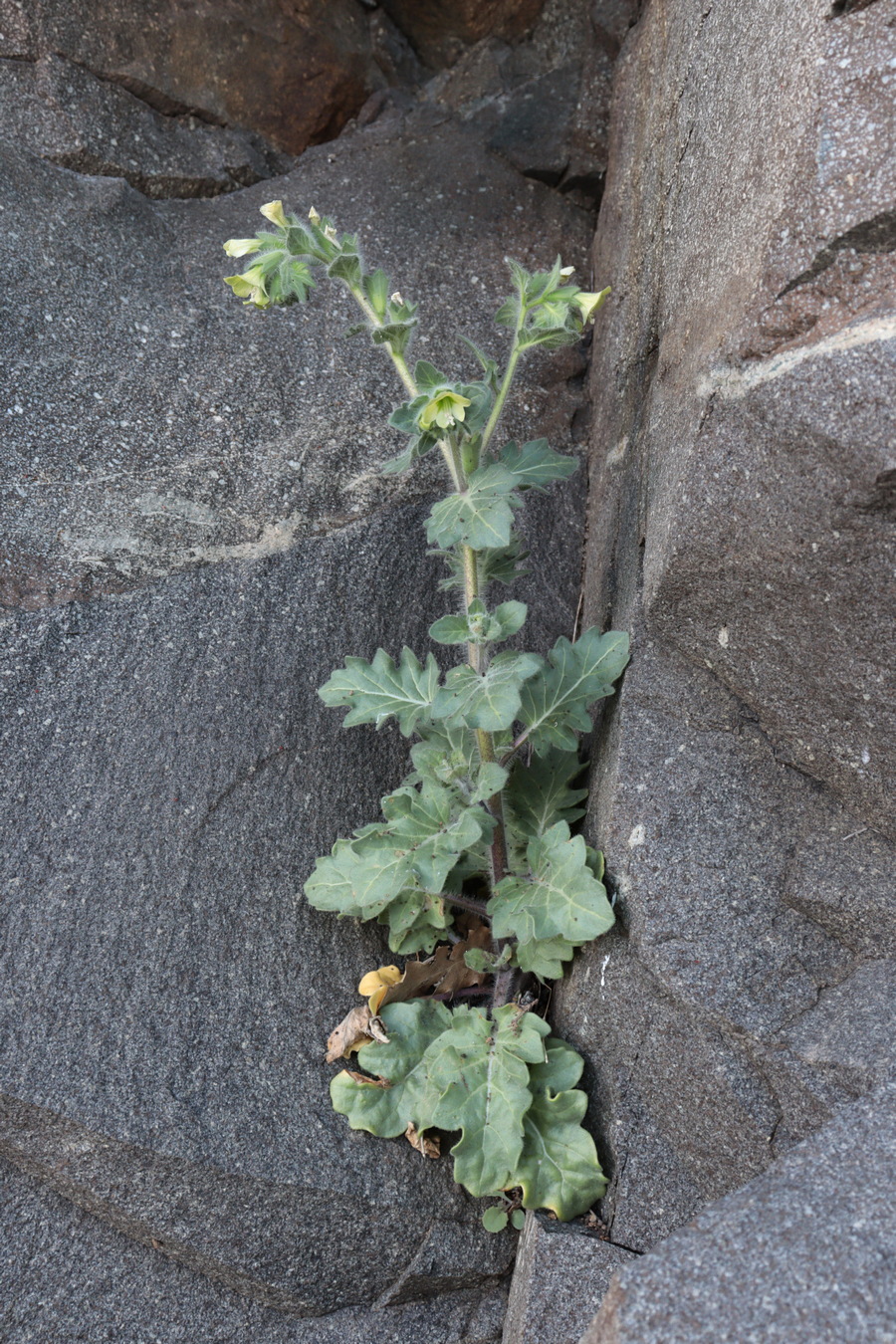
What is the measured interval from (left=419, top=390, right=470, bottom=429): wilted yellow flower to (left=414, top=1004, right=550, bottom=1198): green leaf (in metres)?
1.24

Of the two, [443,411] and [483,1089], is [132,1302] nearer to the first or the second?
[483,1089]

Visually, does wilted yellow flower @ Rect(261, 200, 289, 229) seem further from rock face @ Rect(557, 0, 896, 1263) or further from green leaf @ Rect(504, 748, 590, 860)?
green leaf @ Rect(504, 748, 590, 860)

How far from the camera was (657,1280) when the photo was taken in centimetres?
138

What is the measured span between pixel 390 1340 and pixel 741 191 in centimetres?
249

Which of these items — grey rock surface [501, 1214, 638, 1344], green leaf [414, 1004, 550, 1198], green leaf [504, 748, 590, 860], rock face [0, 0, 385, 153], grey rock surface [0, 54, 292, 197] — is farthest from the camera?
rock face [0, 0, 385, 153]

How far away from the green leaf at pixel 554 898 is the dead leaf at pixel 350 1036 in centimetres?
36

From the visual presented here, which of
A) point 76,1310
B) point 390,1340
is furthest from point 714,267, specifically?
point 76,1310

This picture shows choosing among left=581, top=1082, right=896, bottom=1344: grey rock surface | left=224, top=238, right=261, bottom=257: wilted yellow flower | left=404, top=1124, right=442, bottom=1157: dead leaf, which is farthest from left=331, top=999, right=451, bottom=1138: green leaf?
left=224, top=238, right=261, bottom=257: wilted yellow flower

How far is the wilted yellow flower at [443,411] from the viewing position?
6.35ft

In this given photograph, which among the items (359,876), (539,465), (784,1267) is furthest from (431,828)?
(784,1267)

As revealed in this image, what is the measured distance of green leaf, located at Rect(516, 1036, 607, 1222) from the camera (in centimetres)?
202

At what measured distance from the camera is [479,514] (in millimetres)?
1998

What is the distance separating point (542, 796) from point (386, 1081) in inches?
29.1

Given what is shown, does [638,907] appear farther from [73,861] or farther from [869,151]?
[869,151]
